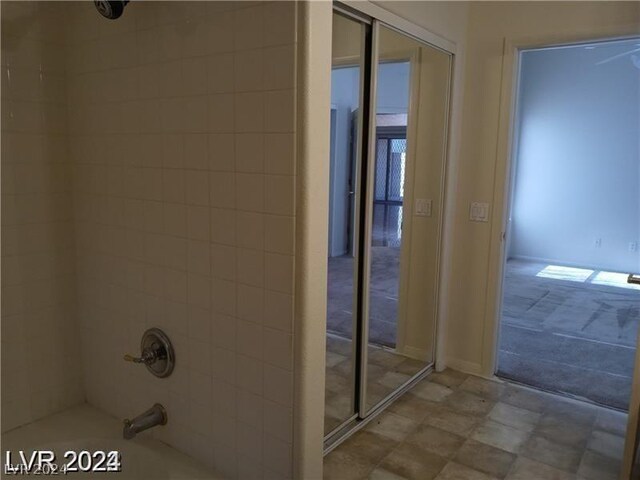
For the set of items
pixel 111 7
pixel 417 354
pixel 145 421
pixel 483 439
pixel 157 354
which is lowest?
pixel 483 439

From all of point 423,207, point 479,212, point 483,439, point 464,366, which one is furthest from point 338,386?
point 479,212

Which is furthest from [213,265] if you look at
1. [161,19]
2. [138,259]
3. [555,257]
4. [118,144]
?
[555,257]

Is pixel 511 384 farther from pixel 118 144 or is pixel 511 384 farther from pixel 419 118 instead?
pixel 118 144

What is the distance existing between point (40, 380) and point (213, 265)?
107 centimetres

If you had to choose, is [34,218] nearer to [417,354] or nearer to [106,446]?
[106,446]

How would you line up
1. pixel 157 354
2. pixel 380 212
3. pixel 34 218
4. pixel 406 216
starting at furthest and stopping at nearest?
pixel 406 216, pixel 380 212, pixel 34 218, pixel 157 354

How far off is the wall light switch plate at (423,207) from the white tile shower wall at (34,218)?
6.26ft

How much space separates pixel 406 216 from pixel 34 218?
200 cm

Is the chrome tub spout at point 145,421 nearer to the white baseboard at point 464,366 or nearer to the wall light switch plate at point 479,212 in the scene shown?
the white baseboard at point 464,366

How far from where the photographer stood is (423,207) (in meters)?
3.07

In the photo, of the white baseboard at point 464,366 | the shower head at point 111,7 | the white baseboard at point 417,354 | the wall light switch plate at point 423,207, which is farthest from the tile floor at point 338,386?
the shower head at point 111,7

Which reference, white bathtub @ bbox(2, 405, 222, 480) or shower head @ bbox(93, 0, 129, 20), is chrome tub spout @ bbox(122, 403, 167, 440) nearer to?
white bathtub @ bbox(2, 405, 222, 480)

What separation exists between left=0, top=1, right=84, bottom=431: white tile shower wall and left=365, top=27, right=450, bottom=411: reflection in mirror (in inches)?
57.5

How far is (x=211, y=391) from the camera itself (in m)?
1.86
